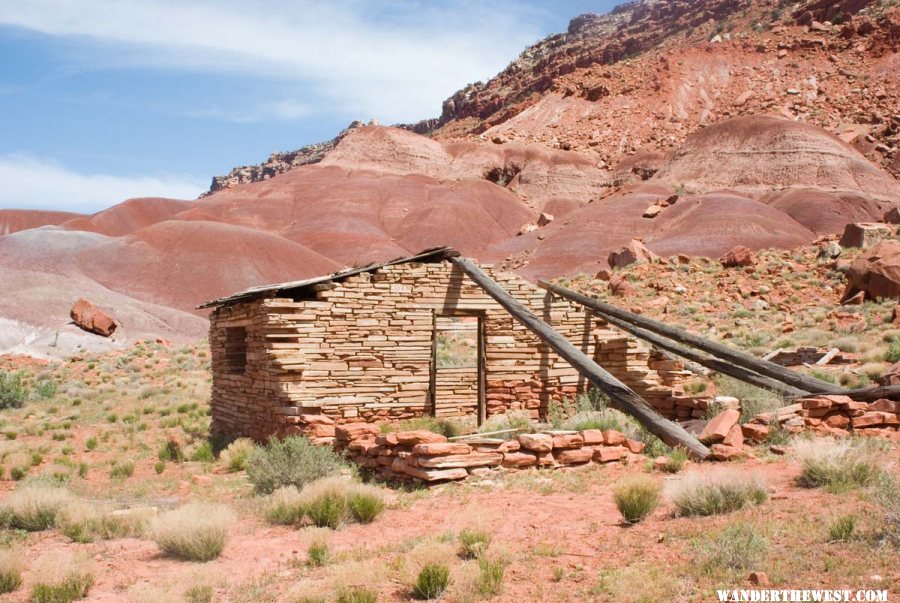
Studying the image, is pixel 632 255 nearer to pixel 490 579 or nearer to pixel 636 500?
pixel 636 500

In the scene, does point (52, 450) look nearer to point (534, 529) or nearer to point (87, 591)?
point (87, 591)

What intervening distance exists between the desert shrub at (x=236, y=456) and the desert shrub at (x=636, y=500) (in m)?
6.94

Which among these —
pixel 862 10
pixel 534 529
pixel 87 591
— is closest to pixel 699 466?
pixel 534 529

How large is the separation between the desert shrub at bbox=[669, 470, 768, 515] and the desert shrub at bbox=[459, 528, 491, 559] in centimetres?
176

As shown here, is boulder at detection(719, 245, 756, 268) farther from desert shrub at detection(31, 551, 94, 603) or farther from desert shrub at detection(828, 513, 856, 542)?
desert shrub at detection(31, 551, 94, 603)

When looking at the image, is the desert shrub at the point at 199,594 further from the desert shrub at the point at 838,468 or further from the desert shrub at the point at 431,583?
the desert shrub at the point at 838,468

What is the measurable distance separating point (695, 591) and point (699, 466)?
3.68 meters

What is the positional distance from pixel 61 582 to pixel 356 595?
2445 millimetres

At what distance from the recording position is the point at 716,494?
6.39 m

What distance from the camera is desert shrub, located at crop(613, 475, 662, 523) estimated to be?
6.58 metres

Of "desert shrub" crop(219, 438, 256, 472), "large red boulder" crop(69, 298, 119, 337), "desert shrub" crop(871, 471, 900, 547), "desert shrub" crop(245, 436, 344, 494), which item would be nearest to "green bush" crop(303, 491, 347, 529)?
"desert shrub" crop(245, 436, 344, 494)

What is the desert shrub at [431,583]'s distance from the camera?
5.26 m

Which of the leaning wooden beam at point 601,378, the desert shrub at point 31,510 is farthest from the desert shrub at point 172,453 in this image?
the leaning wooden beam at point 601,378

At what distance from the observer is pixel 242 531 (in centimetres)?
770
